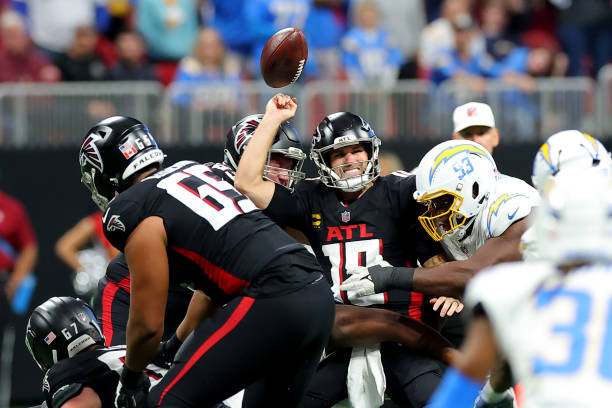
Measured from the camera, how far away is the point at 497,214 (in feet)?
15.0

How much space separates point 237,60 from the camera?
33.8 ft

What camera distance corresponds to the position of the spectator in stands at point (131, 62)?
988 centimetres

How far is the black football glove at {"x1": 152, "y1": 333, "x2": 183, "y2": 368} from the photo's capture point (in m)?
4.57

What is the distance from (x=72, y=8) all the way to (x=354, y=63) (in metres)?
3.09

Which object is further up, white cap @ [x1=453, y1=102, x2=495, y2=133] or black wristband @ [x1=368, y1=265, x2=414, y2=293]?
white cap @ [x1=453, y1=102, x2=495, y2=133]

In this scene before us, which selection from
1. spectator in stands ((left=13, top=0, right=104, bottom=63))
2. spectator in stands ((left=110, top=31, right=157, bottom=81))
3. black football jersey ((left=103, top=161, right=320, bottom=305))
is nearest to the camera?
black football jersey ((left=103, top=161, right=320, bottom=305))

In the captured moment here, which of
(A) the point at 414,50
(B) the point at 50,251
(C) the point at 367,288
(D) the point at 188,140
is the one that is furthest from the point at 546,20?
(C) the point at 367,288

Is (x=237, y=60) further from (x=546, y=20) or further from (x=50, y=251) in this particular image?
(x=546, y=20)

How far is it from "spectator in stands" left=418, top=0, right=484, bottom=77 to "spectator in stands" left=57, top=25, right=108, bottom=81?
3.24 meters

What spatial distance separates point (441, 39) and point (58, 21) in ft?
13.3

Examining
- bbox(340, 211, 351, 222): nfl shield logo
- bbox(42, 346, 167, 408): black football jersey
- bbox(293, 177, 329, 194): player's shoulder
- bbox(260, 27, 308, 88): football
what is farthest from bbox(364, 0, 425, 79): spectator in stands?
bbox(42, 346, 167, 408): black football jersey

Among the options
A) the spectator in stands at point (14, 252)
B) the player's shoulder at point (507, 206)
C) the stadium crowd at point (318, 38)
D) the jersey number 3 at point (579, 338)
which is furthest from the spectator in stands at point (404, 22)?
the jersey number 3 at point (579, 338)

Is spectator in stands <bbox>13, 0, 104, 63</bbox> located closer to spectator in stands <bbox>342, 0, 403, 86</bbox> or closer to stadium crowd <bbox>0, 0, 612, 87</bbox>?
stadium crowd <bbox>0, 0, 612, 87</bbox>

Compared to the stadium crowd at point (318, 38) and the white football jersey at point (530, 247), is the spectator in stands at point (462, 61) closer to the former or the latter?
the stadium crowd at point (318, 38)
